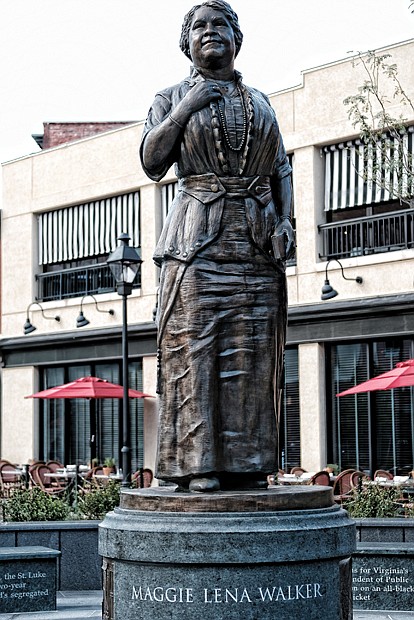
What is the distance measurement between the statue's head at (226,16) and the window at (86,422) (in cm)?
2003

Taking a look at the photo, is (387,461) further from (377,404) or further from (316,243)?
(316,243)

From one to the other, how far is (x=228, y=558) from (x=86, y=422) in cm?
2269

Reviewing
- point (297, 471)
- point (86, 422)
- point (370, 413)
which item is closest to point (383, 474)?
point (297, 471)

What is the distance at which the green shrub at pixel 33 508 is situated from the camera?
493 inches

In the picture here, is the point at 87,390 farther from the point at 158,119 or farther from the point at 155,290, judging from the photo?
the point at 158,119

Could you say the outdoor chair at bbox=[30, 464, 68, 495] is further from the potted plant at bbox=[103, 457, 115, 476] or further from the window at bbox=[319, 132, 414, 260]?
the window at bbox=[319, 132, 414, 260]

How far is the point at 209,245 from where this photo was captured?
21.6 feet

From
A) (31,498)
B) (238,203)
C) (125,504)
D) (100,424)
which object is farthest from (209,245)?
(100,424)

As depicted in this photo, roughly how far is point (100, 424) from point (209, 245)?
71.1 feet

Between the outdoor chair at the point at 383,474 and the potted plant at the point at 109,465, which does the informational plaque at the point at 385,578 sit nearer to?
the outdoor chair at the point at 383,474

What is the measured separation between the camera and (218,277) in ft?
21.5

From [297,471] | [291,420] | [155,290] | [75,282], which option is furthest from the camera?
[75,282]

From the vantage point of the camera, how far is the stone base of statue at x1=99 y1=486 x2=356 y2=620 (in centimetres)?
580

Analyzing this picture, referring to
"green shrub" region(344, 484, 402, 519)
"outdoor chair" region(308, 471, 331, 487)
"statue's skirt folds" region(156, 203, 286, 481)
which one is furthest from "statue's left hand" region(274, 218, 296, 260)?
"outdoor chair" region(308, 471, 331, 487)
